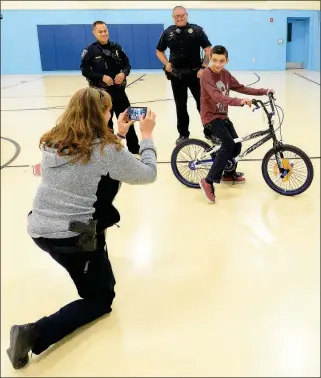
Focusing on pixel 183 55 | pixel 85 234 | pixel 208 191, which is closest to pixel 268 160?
pixel 208 191

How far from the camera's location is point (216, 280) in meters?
2.04

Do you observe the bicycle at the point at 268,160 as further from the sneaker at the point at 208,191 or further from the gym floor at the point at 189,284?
the sneaker at the point at 208,191

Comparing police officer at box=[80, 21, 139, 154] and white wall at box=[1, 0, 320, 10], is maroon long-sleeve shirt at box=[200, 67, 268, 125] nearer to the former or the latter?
police officer at box=[80, 21, 139, 154]

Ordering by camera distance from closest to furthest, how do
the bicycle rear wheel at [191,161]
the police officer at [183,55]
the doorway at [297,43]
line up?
the bicycle rear wheel at [191,161] < the police officer at [183,55] < the doorway at [297,43]

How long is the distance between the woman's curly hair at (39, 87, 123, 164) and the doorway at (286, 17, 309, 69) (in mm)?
11860

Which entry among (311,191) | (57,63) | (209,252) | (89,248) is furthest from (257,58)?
(89,248)

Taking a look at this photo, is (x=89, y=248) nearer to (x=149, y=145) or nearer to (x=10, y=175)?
(x=149, y=145)

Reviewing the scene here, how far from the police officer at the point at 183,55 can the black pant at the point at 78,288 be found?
272 cm

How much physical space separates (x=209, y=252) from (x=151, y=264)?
359 mm

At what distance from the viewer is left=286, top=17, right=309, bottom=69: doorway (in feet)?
38.6

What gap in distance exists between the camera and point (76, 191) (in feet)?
4.91

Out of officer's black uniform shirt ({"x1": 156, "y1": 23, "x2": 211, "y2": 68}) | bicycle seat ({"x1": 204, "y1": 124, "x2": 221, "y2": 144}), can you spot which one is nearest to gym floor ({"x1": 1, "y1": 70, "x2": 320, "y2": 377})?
bicycle seat ({"x1": 204, "y1": 124, "x2": 221, "y2": 144})

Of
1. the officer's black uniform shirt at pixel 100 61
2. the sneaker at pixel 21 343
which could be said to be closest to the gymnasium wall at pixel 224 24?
the officer's black uniform shirt at pixel 100 61

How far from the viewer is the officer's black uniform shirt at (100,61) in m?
3.92
